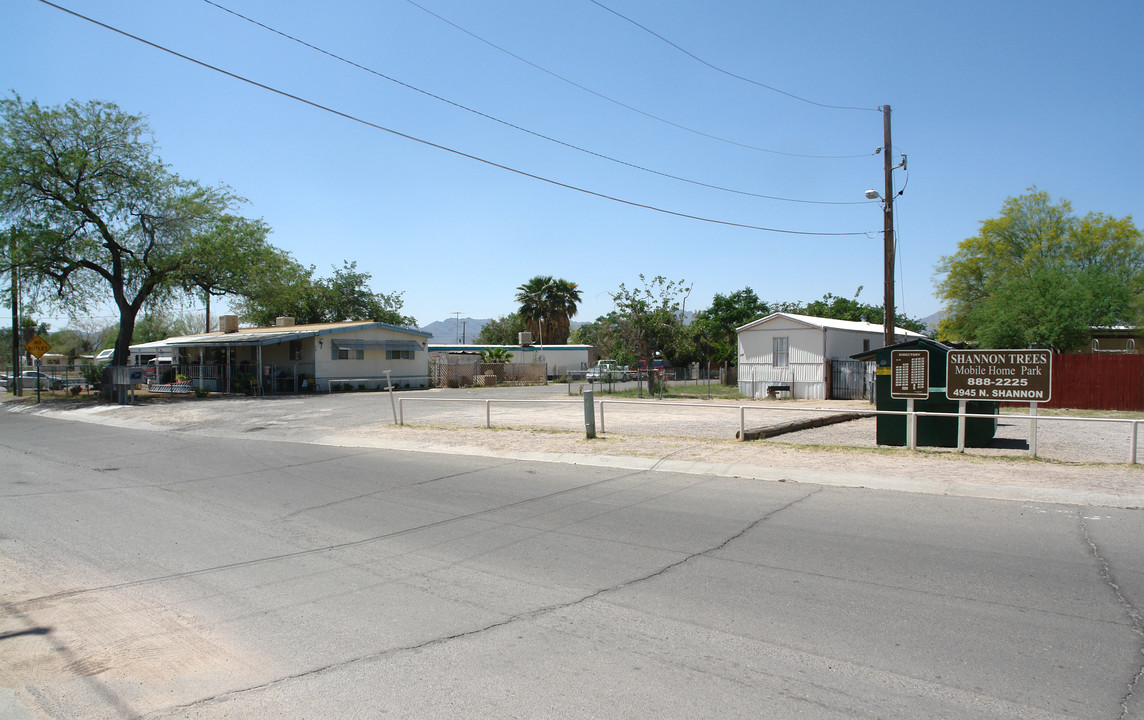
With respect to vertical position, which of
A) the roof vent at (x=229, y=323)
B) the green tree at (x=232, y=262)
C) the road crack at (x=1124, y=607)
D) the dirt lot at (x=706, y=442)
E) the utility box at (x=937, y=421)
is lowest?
the road crack at (x=1124, y=607)

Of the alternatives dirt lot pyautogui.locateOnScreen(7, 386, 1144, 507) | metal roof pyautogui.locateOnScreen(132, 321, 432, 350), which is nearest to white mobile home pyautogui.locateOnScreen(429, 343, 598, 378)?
metal roof pyautogui.locateOnScreen(132, 321, 432, 350)

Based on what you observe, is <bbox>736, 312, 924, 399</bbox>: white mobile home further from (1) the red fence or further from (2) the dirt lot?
(1) the red fence

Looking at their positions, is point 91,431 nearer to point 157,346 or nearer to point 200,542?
point 200,542

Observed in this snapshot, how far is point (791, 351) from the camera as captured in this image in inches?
1205

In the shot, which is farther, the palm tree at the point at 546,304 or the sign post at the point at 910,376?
the palm tree at the point at 546,304

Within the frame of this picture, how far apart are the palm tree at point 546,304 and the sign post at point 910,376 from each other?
52787 millimetres

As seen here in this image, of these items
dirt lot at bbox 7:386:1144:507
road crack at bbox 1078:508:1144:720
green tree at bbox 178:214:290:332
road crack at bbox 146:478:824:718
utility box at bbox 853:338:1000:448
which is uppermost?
green tree at bbox 178:214:290:332

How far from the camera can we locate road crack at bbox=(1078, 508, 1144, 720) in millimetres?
3670

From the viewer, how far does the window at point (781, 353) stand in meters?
30.8

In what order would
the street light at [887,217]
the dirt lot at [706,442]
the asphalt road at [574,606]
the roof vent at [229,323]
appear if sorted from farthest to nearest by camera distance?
1. the roof vent at [229,323]
2. the street light at [887,217]
3. the dirt lot at [706,442]
4. the asphalt road at [574,606]

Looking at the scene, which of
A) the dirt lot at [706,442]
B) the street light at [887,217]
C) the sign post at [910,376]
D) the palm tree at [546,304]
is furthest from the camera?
the palm tree at [546,304]

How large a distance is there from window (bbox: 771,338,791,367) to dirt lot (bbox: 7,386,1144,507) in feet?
12.2

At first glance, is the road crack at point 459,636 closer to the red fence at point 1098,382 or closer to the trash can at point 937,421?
the trash can at point 937,421

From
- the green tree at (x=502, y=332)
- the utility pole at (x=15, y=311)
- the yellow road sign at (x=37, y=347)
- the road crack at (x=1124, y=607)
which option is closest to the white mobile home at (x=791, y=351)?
the road crack at (x=1124, y=607)
